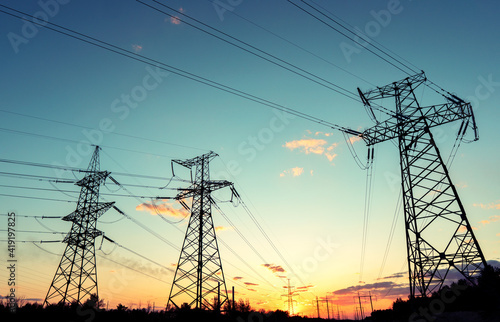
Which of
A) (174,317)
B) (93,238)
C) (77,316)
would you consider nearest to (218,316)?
(174,317)

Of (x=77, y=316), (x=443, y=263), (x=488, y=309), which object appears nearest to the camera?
(x=443, y=263)

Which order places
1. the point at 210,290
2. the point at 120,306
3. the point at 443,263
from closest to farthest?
the point at 443,263 < the point at 210,290 < the point at 120,306

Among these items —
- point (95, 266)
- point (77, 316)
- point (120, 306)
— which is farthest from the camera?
point (120, 306)

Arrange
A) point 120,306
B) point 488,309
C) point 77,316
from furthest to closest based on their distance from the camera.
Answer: point 120,306 < point 77,316 < point 488,309

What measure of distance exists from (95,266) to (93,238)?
262 cm

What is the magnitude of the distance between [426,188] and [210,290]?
18698 millimetres

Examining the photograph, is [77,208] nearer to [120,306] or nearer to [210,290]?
[120,306]

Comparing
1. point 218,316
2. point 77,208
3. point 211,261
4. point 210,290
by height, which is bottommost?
point 218,316

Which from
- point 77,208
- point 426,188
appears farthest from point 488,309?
point 77,208

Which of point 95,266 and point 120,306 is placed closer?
point 95,266

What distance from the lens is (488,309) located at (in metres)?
19.3

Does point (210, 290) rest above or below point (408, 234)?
below

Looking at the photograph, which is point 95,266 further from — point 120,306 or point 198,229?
point 198,229

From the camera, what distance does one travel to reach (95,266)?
26.8m
